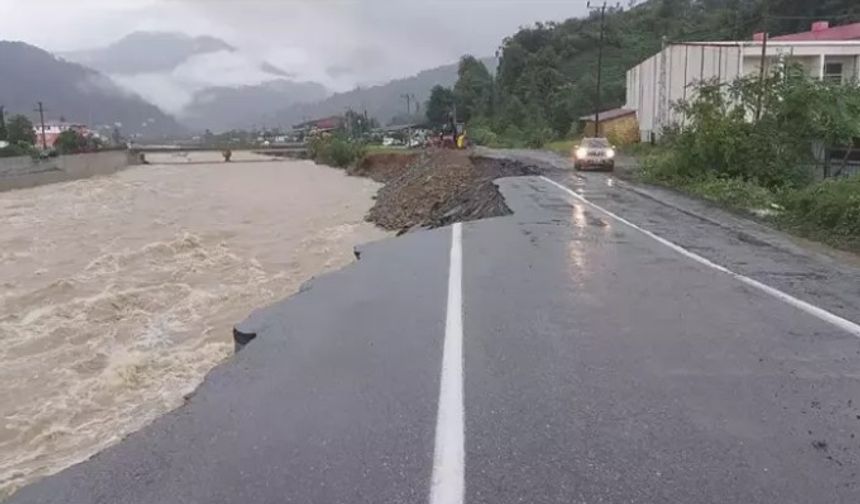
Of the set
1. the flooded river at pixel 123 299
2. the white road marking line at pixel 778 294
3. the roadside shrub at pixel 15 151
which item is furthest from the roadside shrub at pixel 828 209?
the roadside shrub at pixel 15 151

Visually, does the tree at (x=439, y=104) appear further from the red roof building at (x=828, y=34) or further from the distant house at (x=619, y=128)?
the red roof building at (x=828, y=34)

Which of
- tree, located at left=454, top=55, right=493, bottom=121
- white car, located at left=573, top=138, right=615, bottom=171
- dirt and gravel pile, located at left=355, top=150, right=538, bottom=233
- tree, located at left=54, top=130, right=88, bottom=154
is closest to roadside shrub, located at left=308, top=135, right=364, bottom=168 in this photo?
tree, located at left=454, top=55, right=493, bottom=121

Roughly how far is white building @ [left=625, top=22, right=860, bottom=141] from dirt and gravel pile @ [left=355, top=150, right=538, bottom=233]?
11424 millimetres

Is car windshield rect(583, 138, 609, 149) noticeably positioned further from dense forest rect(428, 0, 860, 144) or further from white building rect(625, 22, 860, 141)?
dense forest rect(428, 0, 860, 144)

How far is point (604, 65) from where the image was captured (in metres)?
102

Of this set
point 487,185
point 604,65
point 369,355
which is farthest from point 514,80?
point 369,355

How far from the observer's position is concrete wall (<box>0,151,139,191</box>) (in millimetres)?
53312

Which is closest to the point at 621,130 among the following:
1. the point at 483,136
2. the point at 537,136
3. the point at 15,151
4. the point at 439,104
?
the point at 537,136

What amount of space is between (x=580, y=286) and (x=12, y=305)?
12.0 metres

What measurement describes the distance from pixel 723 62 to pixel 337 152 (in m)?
46.1

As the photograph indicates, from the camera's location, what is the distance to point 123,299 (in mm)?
15070

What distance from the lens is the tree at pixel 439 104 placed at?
10955 centimetres

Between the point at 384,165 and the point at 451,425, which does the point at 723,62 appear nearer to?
the point at 384,165

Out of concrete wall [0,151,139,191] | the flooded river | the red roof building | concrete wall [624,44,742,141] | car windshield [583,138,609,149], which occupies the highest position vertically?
the red roof building
